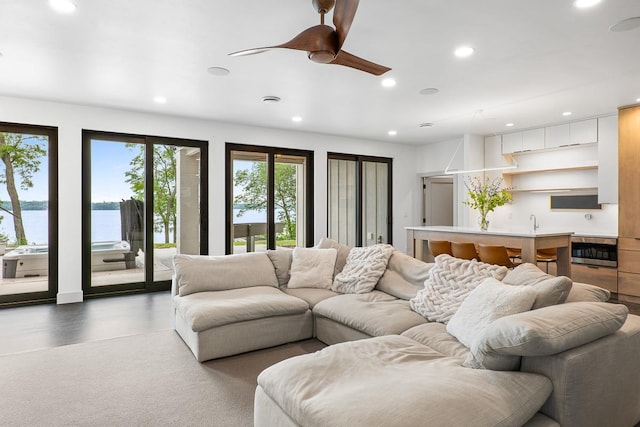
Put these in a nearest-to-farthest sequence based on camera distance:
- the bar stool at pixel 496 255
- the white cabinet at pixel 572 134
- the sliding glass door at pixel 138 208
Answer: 1. the bar stool at pixel 496 255
2. the sliding glass door at pixel 138 208
3. the white cabinet at pixel 572 134

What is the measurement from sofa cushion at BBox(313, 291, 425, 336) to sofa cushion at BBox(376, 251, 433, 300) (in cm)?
8

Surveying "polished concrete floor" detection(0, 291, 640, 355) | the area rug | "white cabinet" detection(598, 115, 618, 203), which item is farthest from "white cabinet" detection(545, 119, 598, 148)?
the area rug

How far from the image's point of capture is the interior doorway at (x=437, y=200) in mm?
8602

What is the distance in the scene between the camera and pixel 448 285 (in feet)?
9.42

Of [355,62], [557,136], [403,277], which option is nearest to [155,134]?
[355,62]

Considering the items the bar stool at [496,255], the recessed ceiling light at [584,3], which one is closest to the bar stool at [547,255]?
the bar stool at [496,255]

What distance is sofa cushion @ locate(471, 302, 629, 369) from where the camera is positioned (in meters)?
1.58

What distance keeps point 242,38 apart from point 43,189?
3711mm

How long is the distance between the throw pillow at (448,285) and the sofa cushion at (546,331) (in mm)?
820

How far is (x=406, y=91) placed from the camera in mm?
4574

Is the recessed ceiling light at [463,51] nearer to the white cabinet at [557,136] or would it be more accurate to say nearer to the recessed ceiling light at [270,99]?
the recessed ceiling light at [270,99]

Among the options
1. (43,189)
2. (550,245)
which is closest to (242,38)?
(43,189)

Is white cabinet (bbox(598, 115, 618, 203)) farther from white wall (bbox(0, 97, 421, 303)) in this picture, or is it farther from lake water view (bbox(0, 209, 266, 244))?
lake water view (bbox(0, 209, 266, 244))

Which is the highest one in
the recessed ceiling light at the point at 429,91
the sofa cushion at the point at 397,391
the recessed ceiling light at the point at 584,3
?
the recessed ceiling light at the point at 429,91
